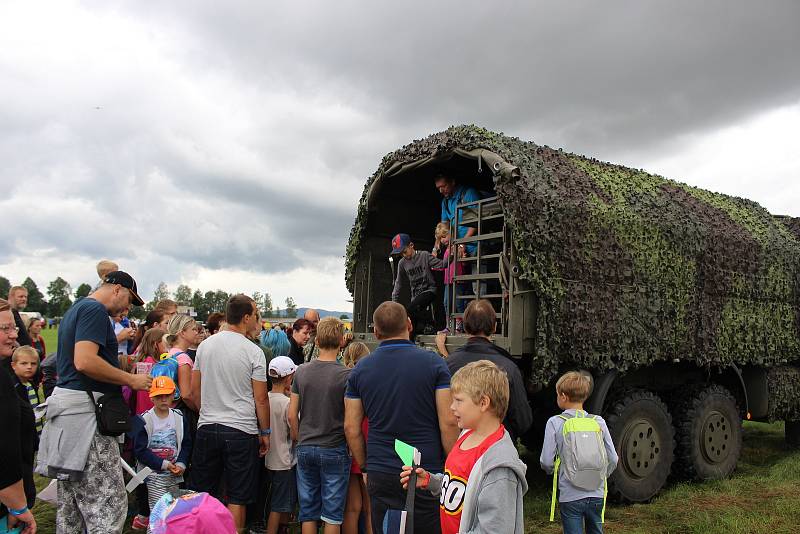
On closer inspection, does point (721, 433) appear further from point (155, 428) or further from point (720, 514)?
point (155, 428)

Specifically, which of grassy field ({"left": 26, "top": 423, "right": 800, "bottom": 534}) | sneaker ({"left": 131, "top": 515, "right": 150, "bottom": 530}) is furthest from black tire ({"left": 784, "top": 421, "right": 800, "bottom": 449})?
sneaker ({"left": 131, "top": 515, "right": 150, "bottom": 530})

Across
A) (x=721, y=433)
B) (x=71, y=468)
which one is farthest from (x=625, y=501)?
(x=71, y=468)

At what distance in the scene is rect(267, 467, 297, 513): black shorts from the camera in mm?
4809

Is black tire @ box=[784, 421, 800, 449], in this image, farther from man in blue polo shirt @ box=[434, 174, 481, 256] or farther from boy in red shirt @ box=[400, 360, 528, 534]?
boy in red shirt @ box=[400, 360, 528, 534]

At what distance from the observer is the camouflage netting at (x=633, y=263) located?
17.8ft

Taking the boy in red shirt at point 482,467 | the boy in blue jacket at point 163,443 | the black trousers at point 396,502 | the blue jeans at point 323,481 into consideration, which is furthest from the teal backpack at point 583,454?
the boy in blue jacket at point 163,443

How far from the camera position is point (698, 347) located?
6637 millimetres

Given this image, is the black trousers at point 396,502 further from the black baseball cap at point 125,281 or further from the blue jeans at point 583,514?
the black baseball cap at point 125,281

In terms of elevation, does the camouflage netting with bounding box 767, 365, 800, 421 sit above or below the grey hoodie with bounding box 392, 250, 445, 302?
below

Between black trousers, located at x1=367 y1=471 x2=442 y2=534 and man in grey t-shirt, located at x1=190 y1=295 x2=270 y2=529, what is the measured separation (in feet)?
4.39

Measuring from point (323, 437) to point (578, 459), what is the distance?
172cm

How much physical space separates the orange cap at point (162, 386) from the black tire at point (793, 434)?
8779 millimetres

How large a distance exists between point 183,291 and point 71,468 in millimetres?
109463

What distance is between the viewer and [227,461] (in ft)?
14.4
